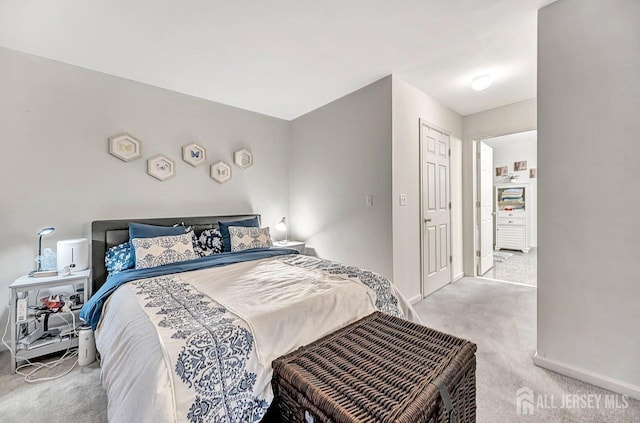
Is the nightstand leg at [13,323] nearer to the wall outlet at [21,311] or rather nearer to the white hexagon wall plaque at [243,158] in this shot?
the wall outlet at [21,311]

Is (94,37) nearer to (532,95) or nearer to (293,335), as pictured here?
(293,335)

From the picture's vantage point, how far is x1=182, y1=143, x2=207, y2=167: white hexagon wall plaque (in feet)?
10.1

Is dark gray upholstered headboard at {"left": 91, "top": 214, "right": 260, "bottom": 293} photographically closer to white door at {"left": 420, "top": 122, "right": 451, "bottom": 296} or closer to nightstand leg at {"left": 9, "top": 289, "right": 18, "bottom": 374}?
nightstand leg at {"left": 9, "top": 289, "right": 18, "bottom": 374}

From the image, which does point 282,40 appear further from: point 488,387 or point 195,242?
point 488,387

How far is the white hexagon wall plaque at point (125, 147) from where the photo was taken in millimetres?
2627

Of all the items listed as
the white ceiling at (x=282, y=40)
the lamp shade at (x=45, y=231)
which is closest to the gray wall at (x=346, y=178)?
the white ceiling at (x=282, y=40)

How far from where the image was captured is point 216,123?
11.0ft

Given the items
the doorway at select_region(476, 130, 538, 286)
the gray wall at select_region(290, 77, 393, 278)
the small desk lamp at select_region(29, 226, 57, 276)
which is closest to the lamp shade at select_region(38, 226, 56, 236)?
the small desk lamp at select_region(29, 226, 57, 276)

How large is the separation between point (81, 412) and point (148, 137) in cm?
238

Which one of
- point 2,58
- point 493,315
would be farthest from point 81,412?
point 493,315

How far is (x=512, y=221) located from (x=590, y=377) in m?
5.25

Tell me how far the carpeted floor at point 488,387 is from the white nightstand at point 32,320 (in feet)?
0.53

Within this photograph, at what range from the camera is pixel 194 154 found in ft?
10.4

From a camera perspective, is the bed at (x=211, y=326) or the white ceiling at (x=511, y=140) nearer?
the bed at (x=211, y=326)
